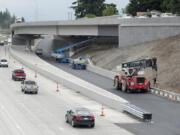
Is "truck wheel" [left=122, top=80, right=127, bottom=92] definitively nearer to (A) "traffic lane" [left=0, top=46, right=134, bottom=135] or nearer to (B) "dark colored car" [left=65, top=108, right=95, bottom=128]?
(A) "traffic lane" [left=0, top=46, right=134, bottom=135]

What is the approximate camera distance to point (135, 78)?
49.0 meters

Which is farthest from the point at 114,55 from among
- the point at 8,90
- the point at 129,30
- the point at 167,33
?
the point at 8,90

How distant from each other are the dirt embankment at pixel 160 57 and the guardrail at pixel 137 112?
1287 cm

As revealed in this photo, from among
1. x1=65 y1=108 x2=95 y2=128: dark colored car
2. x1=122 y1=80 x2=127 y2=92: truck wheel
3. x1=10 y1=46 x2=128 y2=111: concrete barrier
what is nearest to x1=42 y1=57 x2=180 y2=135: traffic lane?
x1=122 y1=80 x2=127 y2=92: truck wheel

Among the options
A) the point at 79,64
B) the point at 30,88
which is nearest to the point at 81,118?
the point at 30,88

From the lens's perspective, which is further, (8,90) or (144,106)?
(8,90)

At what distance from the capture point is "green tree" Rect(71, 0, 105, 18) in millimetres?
164750

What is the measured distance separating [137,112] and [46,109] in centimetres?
833

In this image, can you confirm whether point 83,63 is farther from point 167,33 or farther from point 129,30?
point 167,33

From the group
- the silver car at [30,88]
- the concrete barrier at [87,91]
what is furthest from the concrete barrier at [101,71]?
the silver car at [30,88]

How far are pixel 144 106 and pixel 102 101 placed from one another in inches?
181

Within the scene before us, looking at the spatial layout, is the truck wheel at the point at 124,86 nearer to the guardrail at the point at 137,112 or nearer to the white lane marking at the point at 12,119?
the guardrail at the point at 137,112

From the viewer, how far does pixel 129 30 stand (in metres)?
75.7

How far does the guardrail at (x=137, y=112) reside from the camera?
33.3 m
